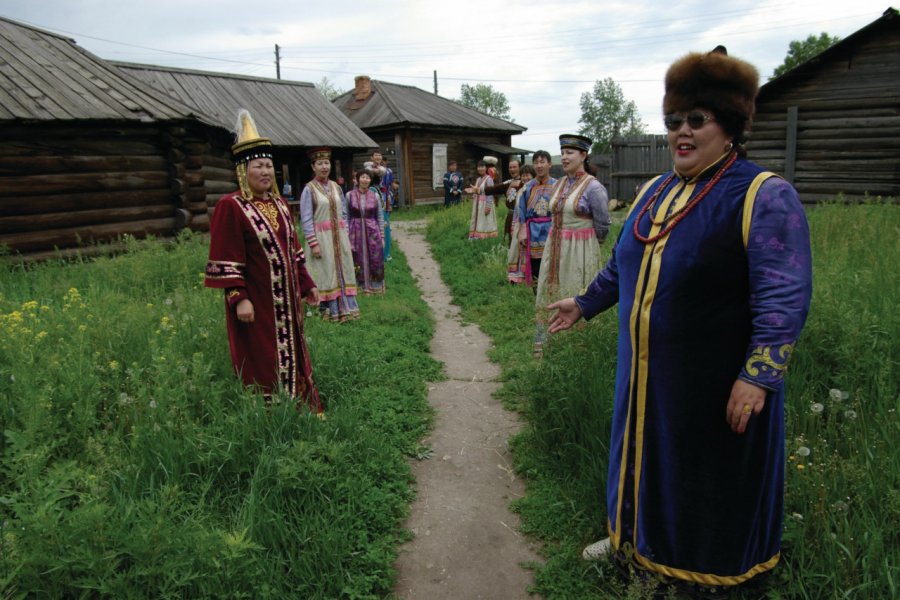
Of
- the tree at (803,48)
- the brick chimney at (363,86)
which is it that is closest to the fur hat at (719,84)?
the brick chimney at (363,86)

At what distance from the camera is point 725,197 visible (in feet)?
6.48

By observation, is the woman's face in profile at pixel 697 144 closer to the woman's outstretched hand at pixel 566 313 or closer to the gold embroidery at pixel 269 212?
the woman's outstretched hand at pixel 566 313

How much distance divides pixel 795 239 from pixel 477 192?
31.6ft

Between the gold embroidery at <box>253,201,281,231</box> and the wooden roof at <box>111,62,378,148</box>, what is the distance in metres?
14.7

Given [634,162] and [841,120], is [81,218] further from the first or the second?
[841,120]

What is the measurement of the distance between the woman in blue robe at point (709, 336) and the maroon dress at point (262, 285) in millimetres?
2190

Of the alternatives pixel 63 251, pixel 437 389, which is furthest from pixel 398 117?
pixel 437 389

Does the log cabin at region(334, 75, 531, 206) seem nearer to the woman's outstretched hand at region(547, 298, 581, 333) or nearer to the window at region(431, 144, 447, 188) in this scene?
the window at region(431, 144, 447, 188)

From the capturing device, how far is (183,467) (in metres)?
2.96

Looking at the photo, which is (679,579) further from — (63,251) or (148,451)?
(63,251)

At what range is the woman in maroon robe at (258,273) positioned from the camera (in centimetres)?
350

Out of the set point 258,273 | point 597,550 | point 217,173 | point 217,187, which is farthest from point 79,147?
point 597,550

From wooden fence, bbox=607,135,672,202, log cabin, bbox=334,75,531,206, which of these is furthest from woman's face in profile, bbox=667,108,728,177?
log cabin, bbox=334,75,531,206

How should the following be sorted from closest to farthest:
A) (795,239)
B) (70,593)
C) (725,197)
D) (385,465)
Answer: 1. (795,239)
2. (725,197)
3. (70,593)
4. (385,465)
